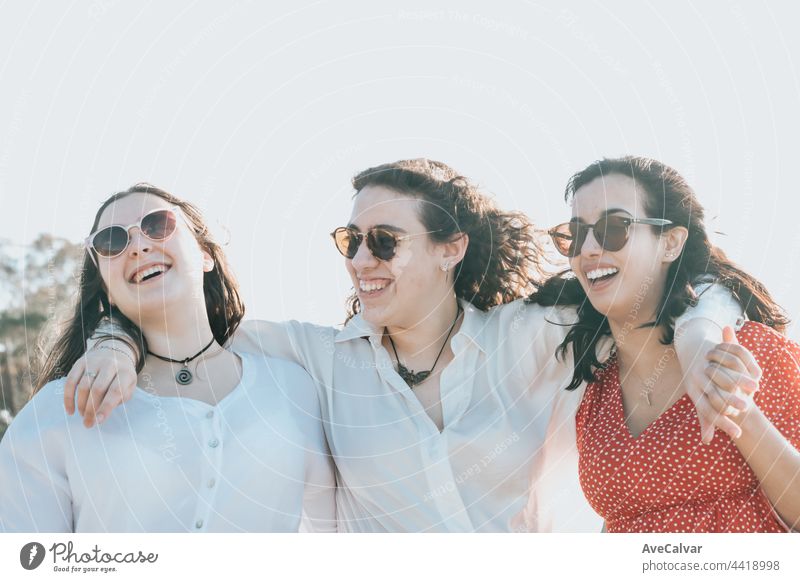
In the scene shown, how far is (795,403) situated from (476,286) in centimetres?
135

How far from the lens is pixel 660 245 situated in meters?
3.30

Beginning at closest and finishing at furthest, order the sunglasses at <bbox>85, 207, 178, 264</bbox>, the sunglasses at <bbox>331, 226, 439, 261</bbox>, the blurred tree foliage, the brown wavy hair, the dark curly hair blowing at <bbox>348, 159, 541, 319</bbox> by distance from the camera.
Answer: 1. the sunglasses at <bbox>85, 207, 178, 264</bbox>
2. the brown wavy hair
3. the sunglasses at <bbox>331, 226, 439, 261</bbox>
4. the dark curly hair blowing at <bbox>348, 159, 541, 319</bbox>
5. the blurred tree foliage

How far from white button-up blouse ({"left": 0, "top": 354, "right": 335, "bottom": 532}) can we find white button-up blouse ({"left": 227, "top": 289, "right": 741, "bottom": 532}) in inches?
10.4

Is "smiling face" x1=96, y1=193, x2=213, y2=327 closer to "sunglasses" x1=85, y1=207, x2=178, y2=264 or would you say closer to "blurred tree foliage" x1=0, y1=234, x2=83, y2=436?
"sunglasses" x1=85, y1=207, x2=178, y2=264

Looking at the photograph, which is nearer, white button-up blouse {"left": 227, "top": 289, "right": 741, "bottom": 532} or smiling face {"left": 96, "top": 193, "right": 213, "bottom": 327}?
smiling face {"left": 96, "top": 193, "right": 213, "bottom": 327}

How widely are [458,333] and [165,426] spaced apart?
1200 millimetres

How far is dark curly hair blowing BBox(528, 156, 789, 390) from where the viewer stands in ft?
10.7

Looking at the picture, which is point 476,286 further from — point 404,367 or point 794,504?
point 794,504

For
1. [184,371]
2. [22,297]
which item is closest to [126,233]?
[184,371]

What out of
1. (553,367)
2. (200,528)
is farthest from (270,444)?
(553,367)

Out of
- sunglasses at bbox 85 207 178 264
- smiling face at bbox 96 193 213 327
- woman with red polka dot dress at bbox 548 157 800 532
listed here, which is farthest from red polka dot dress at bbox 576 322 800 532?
sunglasses at bbox 85 207 178 264

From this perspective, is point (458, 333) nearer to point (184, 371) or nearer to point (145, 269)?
point (184, 371)
